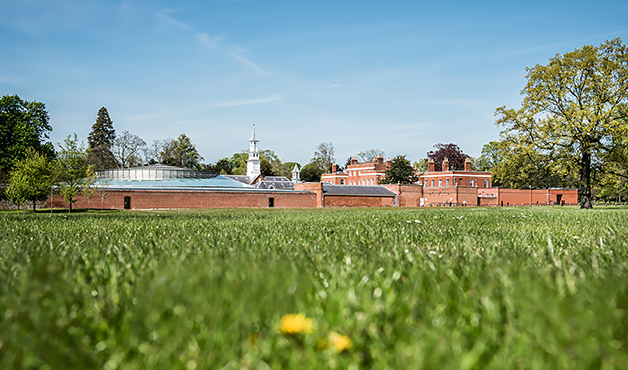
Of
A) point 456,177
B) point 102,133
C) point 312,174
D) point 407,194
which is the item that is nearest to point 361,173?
point 312,174

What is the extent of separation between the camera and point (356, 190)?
6359 cm

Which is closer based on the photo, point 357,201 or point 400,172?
A: point 357,201

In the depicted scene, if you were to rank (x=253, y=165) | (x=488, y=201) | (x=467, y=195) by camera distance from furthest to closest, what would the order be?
(x=253, y=165), (x=488, y=201), (x=467, y=195)

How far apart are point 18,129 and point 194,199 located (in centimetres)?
2151

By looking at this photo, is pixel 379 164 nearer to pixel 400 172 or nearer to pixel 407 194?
pixel 400 172

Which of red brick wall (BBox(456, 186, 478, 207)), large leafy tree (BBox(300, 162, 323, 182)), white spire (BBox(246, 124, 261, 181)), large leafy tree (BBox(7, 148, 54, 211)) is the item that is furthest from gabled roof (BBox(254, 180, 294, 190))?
large leafy tree (BBox(300, 162, 323, 182))

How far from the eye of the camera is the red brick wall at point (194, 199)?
155ft

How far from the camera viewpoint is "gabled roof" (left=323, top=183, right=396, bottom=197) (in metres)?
61.1

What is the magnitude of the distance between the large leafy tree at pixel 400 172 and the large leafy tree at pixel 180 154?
40.0 meters

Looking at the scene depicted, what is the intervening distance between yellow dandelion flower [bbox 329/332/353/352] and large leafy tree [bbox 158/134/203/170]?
91.2m

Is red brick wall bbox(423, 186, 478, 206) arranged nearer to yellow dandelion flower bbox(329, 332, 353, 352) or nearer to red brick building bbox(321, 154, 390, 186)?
red brick building bbox(321, 154, 390, 186)

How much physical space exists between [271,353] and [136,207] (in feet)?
166

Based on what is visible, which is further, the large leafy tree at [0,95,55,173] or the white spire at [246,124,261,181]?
the white spire at [246,124,261,181]

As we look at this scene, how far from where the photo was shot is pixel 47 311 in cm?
163
